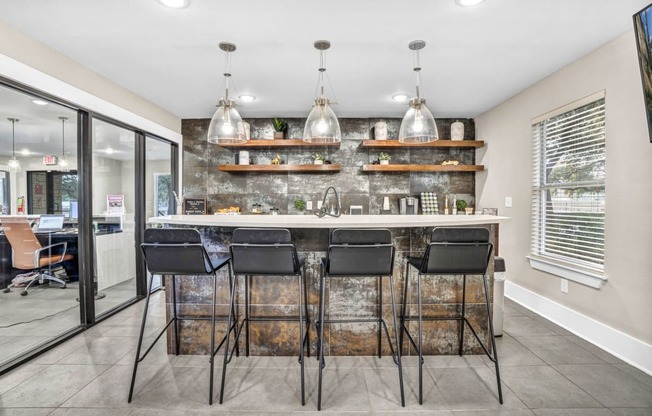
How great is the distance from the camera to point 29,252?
287cm

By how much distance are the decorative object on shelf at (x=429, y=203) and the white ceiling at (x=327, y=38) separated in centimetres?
160

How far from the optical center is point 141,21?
2.27 m

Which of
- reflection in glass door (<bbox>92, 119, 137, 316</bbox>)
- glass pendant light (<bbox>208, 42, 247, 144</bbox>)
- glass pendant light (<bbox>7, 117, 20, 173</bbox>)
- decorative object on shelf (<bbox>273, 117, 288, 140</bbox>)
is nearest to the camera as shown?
glass pendant light (<bbox>7, 117, 20, 173</bbox>)

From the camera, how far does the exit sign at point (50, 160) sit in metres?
2.77

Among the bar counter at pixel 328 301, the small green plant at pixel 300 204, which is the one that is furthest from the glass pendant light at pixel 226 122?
the small green plant at pixel 300 204

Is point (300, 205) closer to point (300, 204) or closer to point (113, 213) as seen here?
point (300, 204)

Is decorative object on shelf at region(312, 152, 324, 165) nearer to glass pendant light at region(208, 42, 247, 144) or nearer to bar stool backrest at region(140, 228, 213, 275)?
glass pendant light at region(208, 42, 247, 144)

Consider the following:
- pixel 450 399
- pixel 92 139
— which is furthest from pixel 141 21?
pixel 450 399

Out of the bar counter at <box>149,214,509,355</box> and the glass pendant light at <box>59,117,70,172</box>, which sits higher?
the glass pendant light at <box>59,117,70,172</box>

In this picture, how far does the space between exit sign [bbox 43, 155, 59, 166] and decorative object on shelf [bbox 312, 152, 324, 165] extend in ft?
9.59

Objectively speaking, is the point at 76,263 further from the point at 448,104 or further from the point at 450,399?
the point at 448,104

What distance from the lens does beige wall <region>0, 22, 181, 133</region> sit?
2297mm

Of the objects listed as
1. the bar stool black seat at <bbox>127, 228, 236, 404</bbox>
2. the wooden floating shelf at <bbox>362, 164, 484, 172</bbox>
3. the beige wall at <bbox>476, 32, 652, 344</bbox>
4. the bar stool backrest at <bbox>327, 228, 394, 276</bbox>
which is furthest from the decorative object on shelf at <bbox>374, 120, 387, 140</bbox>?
the bar stool black seat at <bbox>127, 228, 236, 404</bbox>

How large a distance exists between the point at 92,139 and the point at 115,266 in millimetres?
1492
